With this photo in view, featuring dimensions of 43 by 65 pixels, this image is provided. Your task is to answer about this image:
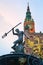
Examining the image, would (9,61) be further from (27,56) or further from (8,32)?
(8,32)

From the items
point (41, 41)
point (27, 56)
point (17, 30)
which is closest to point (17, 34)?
point (17, 30)

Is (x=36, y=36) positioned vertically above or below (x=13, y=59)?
above

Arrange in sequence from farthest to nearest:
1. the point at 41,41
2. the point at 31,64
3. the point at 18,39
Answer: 1. the point at 41,41
2. the point at 18,39
3. the point at 31,64

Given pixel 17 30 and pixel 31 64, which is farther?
pixel 17 30

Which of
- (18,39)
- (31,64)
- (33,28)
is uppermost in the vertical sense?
(33,28)

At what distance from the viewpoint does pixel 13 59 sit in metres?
13.9

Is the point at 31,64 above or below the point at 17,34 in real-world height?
below

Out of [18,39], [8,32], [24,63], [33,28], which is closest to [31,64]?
[24,63]

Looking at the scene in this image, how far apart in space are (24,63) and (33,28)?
300ft

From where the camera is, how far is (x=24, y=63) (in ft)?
45.6

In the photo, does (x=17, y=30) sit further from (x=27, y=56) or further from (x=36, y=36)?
(x=36, y=36)

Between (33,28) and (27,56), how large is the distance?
9144 centimetres

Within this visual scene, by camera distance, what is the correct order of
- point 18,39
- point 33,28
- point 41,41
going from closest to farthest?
point 18,39
point 41,41
point 33,28

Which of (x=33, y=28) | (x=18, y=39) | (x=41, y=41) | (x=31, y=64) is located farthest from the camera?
(x=33, y=28)
